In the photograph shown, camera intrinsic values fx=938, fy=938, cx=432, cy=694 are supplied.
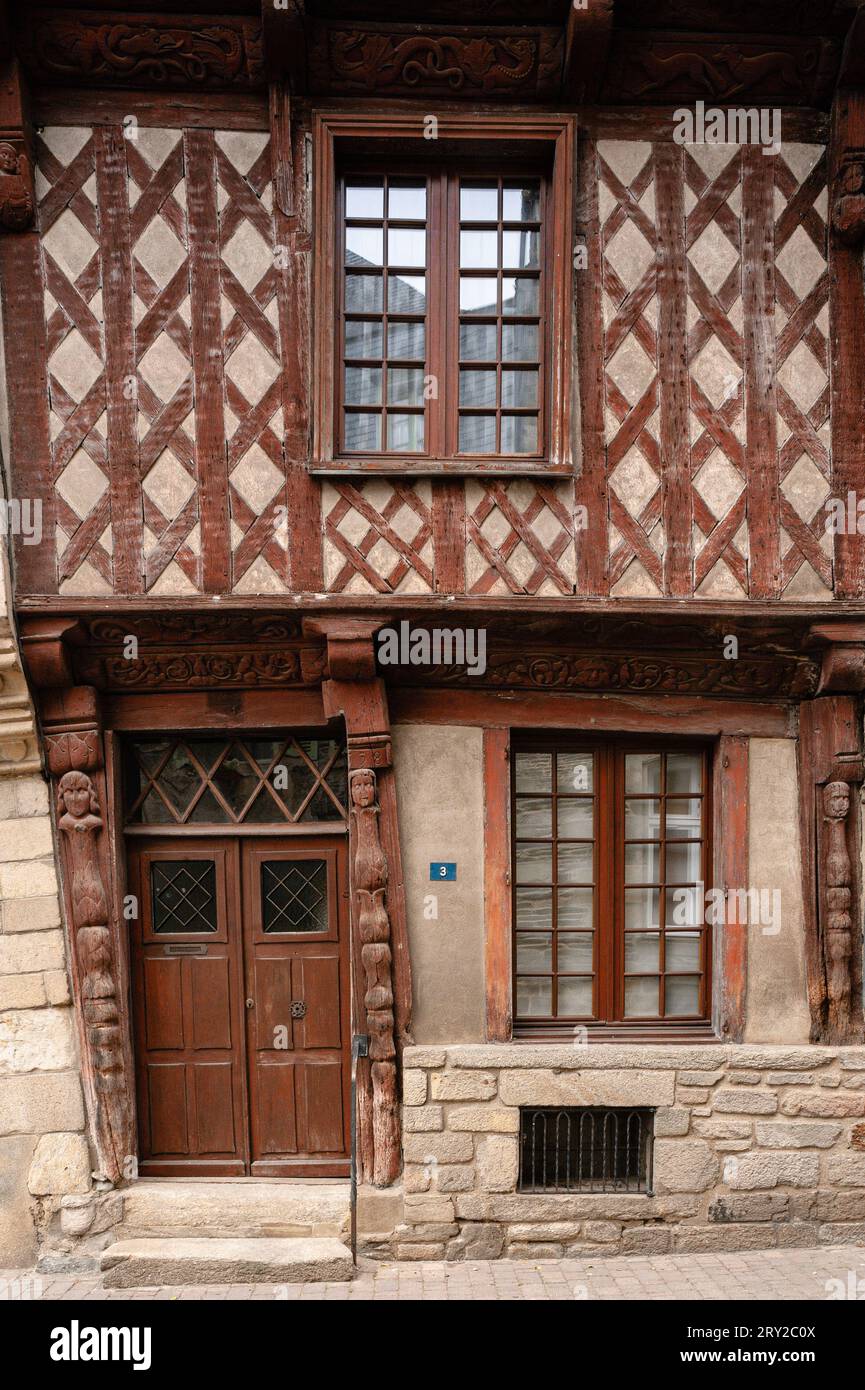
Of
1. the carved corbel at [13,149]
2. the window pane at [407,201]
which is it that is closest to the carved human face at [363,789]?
the window pane at [407,201]

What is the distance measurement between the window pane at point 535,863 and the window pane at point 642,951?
57cm

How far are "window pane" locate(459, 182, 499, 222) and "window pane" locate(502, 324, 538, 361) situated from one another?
0.59 m

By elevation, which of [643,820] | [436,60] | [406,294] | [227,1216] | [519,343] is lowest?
[227,1216]

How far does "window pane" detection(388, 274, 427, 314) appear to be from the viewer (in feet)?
16.3

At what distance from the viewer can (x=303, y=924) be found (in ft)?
→ 17.2

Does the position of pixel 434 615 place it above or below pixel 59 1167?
above

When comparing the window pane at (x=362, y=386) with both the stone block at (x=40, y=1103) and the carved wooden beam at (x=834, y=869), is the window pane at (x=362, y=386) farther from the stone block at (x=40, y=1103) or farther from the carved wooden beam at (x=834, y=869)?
the stone block at (x=40, y=1103)

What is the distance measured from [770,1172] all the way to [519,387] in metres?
4.38

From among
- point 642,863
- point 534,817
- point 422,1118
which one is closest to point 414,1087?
point 422,1118

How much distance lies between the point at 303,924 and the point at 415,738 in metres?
1.23

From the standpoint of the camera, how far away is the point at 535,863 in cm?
522

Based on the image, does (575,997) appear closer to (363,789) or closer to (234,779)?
(363,789)

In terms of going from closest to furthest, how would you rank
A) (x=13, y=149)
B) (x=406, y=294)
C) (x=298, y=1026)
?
(x=13, y=149)
(x=406, y=294)
(x=298, y=1026)

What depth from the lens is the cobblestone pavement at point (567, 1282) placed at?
14.9 ft
